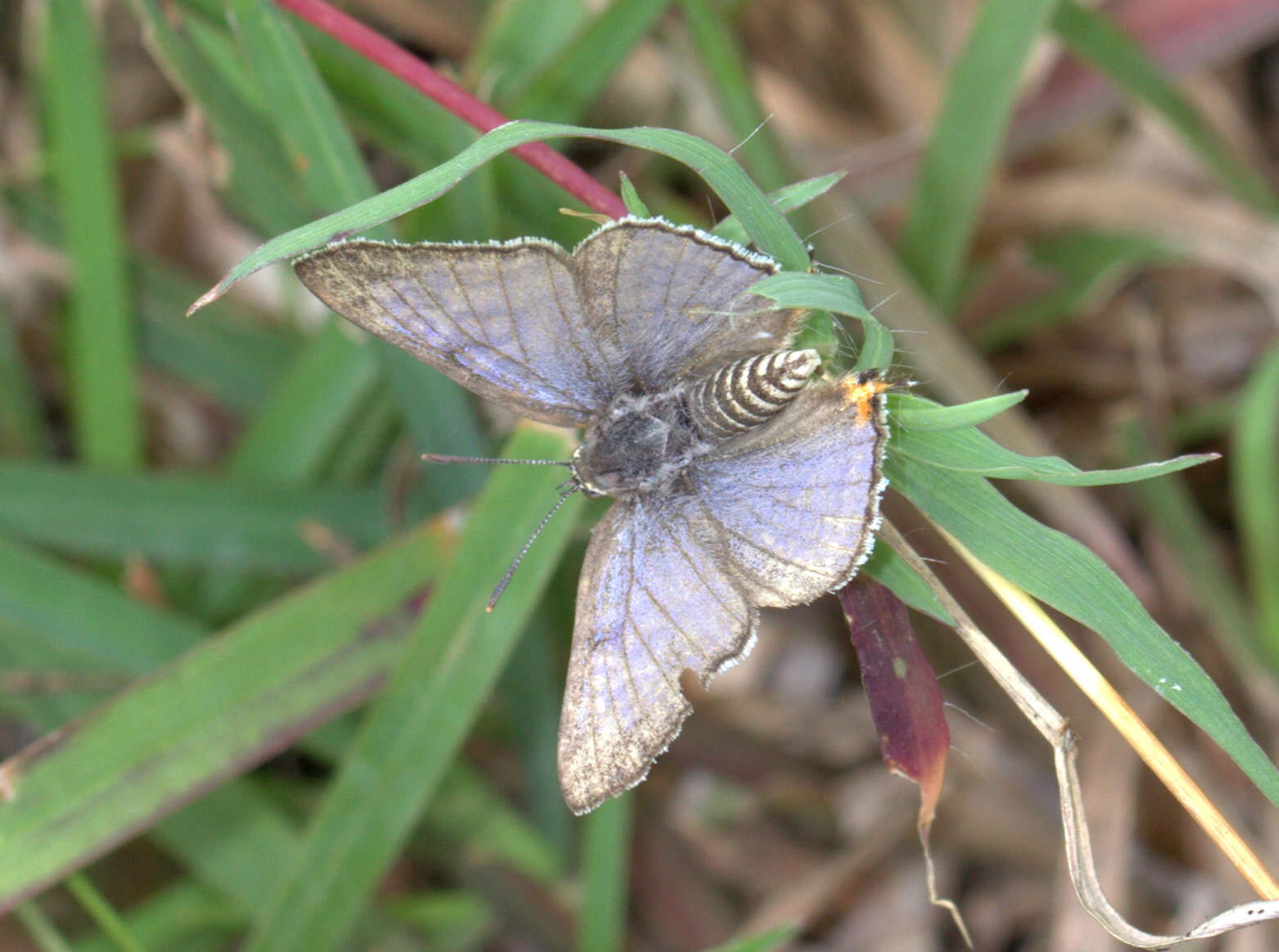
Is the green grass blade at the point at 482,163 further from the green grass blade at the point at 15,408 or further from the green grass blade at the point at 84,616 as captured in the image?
the green grass blade at the point at 15,408

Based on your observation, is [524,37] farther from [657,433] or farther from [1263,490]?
[1263,490]

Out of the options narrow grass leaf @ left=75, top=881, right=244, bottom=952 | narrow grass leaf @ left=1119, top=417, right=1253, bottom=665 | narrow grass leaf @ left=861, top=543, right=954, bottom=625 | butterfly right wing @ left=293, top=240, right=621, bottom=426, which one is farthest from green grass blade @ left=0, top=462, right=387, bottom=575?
narrow grass leaf @ left=1119, top=417, right=1253, bottom=665

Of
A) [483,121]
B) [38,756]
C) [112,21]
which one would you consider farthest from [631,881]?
[112,21]

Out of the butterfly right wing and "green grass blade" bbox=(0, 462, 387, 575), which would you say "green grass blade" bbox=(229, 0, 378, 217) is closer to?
the butterfly right wing

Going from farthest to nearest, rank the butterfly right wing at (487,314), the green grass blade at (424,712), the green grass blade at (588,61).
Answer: the green grass blade at (588,61) → the green grass blade at (424,712) → the butterfly right wing at (487,314)

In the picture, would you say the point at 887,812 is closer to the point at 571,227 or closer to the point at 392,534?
the point at 392,534

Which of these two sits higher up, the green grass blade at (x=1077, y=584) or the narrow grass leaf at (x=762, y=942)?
the green grass blade at (x=1077, y=584)

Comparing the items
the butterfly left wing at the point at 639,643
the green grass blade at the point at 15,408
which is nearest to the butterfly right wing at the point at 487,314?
the butterfly left wing at the point at 639,643
